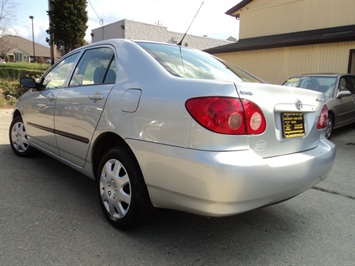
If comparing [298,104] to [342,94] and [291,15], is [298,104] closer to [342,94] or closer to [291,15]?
[342,94]

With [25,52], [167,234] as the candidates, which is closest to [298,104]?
[167,234]

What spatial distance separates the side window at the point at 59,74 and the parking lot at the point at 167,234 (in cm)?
121

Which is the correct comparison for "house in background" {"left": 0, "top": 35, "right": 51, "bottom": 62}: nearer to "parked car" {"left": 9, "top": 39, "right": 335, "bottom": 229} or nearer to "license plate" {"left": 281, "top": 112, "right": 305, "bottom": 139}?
"parked car" {"left": 9, "top": 39, "right": 335, "bottom": 229}

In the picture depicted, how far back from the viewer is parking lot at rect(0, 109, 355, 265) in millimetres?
2418

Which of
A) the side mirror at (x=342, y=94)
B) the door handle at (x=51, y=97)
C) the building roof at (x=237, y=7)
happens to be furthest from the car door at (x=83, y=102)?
the building roof at (x=237, y=7)

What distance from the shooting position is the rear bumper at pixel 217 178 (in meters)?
2.06

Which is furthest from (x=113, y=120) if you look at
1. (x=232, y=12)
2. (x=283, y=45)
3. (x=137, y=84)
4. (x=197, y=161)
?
(x=232, y=12)

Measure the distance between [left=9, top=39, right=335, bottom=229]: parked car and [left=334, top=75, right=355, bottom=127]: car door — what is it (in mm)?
4977

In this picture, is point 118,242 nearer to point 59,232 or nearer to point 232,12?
point 59,232

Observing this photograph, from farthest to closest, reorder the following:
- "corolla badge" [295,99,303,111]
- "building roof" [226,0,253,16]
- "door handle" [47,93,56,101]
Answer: "building roof" [226,0,253,16], "door handle" [47,93,56,101], "corolla badge" [295,99,303,111]

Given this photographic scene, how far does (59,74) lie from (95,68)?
0.94 meters

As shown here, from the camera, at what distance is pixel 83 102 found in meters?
3.14

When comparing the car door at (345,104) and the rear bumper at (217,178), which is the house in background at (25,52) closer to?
the car door at (345,104)

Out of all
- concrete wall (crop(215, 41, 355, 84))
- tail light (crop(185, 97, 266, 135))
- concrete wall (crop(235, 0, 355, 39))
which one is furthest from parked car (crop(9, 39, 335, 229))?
concrete wall (crop(235, 0, 355, 39))
